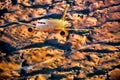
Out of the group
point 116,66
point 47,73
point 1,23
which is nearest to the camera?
point 116,66

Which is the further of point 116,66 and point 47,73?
point 47,73

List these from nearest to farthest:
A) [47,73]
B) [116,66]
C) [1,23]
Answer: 1. [116,66]
2. [47,73]
3. [1,23]

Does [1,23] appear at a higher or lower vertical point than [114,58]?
higher

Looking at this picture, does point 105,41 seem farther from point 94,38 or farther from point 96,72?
point 96,72

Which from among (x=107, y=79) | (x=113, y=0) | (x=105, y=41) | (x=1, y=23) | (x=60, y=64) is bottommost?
(x=107, y=79)

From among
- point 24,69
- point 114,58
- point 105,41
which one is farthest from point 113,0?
point 24,69

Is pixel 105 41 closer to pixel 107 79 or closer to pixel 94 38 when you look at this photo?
pixel 94 38
